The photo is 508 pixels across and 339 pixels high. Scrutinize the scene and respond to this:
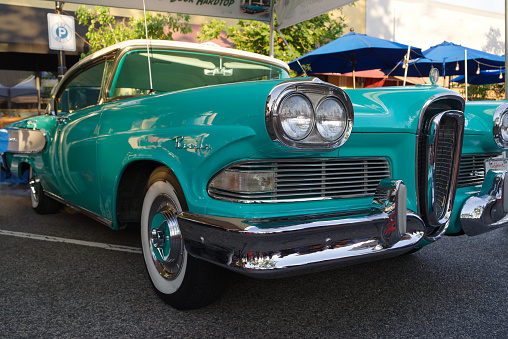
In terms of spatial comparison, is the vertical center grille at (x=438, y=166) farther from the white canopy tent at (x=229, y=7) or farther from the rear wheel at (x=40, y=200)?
the rear wheel at (x=40, y=200)

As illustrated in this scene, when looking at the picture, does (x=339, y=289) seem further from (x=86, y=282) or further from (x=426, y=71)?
(x=426, y=71)

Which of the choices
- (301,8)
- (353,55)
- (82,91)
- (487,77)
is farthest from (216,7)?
(487,77)

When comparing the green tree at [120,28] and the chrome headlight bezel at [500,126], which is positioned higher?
the green tree at [120,28]

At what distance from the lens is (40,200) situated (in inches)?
176

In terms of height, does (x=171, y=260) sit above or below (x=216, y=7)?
below

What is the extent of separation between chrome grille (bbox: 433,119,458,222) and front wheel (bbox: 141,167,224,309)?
45.8 inches

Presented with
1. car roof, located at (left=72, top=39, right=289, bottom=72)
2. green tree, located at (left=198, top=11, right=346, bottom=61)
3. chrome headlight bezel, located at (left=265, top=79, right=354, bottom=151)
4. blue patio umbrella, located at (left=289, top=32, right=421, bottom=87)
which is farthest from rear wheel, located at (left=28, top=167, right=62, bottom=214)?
blue patio umbrella, located at (left=289, top=32, right=421, bottom=87)

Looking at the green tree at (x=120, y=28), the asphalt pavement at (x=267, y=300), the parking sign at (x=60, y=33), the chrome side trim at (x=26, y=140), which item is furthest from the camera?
the green tree at (x=120, y=28)

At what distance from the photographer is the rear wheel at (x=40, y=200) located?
14.5 feet

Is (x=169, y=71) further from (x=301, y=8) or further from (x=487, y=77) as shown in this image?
(x=487, y=77)

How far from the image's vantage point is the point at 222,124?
179 cm

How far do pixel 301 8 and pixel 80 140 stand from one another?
3040mm

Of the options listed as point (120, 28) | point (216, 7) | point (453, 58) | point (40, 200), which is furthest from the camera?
point (453, 58)

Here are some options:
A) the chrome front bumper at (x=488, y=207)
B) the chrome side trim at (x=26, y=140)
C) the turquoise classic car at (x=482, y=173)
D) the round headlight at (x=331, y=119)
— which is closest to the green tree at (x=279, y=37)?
the chrome side trim at (x=26, y=140)
